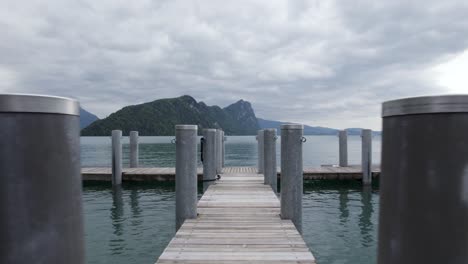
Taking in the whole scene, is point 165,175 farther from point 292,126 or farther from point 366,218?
point 292,126

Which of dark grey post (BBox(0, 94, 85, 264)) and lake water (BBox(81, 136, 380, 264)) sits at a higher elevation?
dark grey post (BBox(0, 94, 85, 264))

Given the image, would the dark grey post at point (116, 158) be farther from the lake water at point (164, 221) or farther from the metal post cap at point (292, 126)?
the metal post cap at point (292, 126)

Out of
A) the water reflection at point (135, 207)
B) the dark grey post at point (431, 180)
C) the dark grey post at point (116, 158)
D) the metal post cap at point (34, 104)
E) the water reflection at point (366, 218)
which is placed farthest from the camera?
the dark grey post at point (116, 158)

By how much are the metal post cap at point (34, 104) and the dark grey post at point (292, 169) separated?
4940mm

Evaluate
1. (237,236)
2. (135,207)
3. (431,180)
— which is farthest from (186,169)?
(135,207)

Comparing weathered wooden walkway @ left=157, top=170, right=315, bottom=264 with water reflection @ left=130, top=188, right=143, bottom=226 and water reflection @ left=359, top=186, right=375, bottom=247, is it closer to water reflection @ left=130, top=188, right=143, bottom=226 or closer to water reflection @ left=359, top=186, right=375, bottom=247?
water reflection @ left=359, top=186, right=375, bottom=247

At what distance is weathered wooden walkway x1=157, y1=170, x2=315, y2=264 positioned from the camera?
483cm

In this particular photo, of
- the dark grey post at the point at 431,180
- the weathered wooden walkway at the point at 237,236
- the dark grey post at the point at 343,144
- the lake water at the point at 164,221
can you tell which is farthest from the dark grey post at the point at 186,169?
the dark grey post at the point at 343,144

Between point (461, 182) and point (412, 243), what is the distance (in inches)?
14.9

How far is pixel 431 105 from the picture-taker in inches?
66.1

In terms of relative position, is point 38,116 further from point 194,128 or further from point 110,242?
point 110,242

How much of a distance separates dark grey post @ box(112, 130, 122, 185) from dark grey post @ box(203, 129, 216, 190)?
23.2 ft

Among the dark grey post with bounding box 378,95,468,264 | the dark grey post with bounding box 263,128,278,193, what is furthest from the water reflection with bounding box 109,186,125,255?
the dark grey post with bounding box 378,95,468,264

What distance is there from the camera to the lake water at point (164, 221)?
Answer: 861 cm
